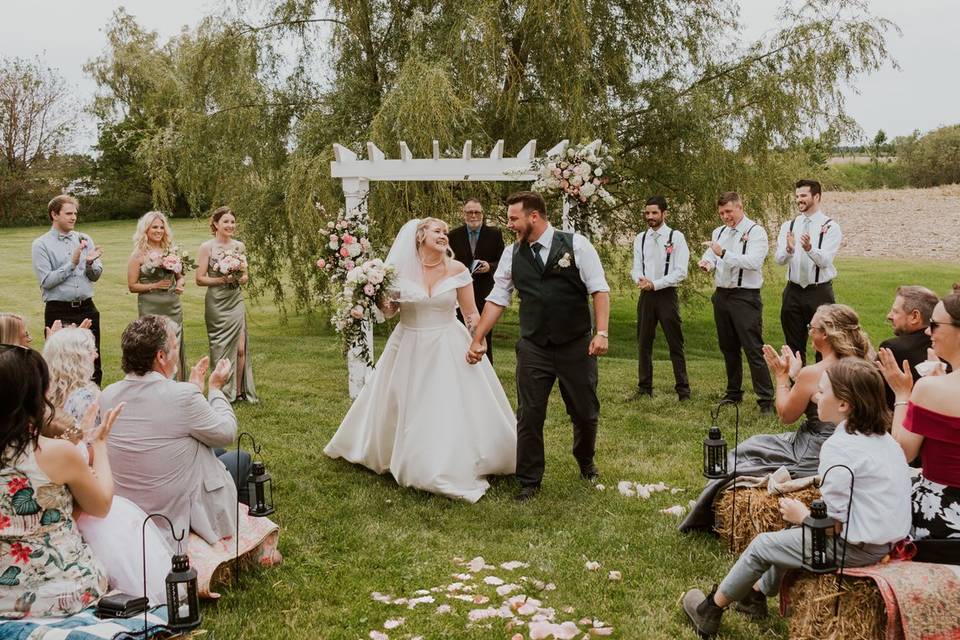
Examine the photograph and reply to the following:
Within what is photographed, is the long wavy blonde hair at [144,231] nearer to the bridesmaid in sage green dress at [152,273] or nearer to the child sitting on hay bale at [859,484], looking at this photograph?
the bridesmaid in sage green dress at [152,273]

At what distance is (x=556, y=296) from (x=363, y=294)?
57.9 inches

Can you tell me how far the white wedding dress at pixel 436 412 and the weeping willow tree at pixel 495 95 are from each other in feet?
15.7

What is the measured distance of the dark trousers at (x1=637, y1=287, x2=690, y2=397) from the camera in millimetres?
8578

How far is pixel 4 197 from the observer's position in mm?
30875

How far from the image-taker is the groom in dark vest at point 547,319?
578 cm

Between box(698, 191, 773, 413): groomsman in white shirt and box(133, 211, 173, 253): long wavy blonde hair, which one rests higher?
box(133, 211, 173, 253): long wavy blonde hair

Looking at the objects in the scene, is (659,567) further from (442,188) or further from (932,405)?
(442,188)

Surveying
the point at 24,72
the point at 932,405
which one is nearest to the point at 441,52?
the point at 932,405

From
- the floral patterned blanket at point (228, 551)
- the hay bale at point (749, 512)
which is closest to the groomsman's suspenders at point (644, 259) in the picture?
the hay bale at point (749, 512)

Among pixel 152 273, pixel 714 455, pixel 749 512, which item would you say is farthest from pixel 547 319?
pixel 152 273

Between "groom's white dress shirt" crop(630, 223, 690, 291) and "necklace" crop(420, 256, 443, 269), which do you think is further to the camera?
"groom's white dress shirt" crop(630, 223, 690, 291)

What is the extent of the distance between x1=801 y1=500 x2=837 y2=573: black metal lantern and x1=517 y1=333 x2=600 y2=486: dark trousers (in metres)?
2.65

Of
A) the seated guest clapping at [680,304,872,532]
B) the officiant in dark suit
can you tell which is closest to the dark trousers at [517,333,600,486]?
the seated guest clapping at [680,304,872,532]

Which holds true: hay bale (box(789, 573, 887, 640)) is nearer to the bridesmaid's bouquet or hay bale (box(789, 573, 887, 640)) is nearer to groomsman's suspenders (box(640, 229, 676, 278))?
groomsman's suspenders (box(640, 229, 676, 278))
